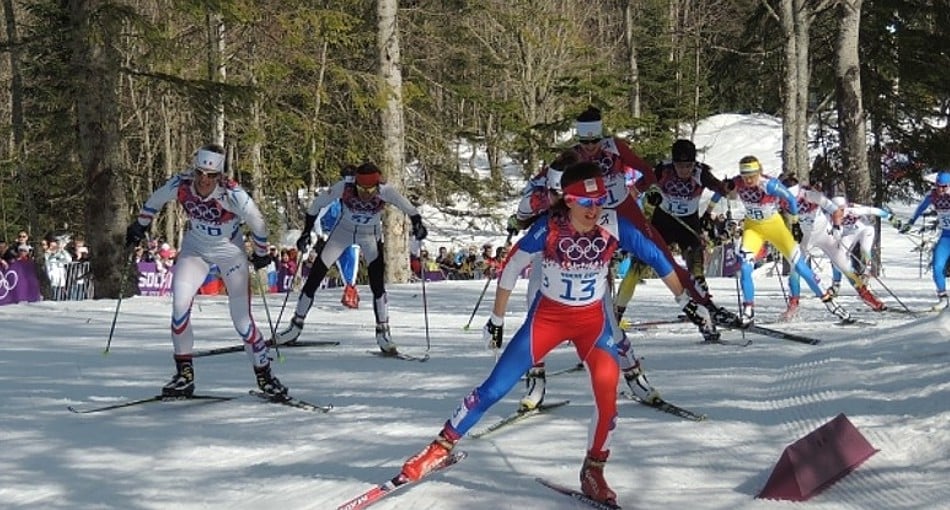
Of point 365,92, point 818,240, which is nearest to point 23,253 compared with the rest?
point 365,92

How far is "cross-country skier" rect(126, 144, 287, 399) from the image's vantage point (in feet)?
28.0

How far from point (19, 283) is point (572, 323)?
1663 centimetres

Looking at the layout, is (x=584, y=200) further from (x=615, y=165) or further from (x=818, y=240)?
(x=818, y=240)

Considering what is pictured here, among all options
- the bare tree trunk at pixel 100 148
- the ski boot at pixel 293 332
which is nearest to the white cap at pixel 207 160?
the ski boot at pixel 293 332

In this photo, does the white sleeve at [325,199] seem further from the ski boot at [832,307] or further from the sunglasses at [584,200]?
the ski boot at [832,307]

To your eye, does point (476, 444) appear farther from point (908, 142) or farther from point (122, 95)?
point (122, 95)

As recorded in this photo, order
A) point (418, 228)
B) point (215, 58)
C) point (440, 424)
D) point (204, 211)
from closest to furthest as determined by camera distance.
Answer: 1. point (440, 424)
2. point (204, 211)
3. point (418, 228)
4. point (215, 58)

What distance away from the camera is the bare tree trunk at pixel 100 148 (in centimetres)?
1750

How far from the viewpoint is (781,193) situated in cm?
1246

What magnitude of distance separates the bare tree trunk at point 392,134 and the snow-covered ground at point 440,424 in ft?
34.7

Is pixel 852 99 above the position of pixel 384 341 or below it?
above

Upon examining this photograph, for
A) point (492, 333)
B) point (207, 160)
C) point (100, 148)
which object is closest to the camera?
point (492, 333)

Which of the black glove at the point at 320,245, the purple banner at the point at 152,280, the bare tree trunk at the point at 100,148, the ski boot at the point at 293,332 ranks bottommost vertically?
the ski boot at the point at 293,332

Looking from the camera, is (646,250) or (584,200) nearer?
(584,200)
